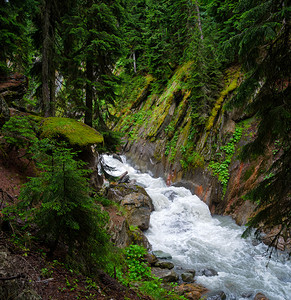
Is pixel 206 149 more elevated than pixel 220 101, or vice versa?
pixel 220 101

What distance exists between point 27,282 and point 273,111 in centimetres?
459

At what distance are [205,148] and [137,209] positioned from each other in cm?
601

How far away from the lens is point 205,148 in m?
13.2

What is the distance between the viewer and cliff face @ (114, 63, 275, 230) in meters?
10.7

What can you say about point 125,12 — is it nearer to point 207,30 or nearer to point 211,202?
point 207,30

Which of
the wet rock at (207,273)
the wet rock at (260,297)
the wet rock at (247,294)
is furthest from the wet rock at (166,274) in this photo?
the wet rock at (260,297)

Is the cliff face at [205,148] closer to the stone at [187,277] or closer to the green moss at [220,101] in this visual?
the green moss at [220,101]

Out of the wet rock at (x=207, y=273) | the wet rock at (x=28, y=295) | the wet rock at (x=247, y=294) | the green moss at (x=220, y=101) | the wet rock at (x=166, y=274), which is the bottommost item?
the wet rock at (x=166, y=274)

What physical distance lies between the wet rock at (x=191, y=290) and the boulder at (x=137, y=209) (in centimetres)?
383

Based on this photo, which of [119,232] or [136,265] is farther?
[119,232]

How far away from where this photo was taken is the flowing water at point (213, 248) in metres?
6.61

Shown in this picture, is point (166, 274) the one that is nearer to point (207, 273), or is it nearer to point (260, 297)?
point (207, 273)

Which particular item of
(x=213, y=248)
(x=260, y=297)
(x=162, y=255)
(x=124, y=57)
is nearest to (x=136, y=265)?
(x=162, y=255)

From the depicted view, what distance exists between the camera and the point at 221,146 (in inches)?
481
